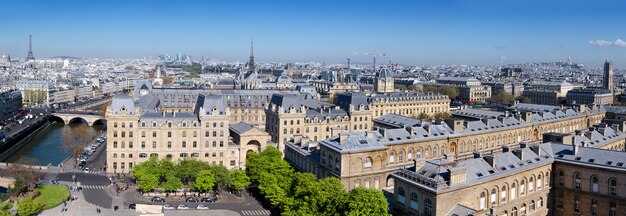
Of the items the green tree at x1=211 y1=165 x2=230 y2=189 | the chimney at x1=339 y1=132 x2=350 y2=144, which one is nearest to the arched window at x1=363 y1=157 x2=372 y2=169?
the chimney at x1=339 y1=132 x2=350 y2=144

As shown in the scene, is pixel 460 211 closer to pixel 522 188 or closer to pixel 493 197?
pixel 493 197

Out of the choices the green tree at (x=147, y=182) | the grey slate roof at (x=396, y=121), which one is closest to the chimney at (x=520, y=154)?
the grey slate roof at (x=396, y=121)

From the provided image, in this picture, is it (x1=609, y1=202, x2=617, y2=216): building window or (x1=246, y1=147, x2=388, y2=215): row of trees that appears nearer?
(x1=246, y1=147, x2=388, y2=215): row of trees

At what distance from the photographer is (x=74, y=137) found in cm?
12912

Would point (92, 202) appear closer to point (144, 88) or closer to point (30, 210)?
point (30, 210)

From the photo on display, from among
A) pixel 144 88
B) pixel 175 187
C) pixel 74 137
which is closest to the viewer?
pixel 175 187

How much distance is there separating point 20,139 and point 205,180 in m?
75.1

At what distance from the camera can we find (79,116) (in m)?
162

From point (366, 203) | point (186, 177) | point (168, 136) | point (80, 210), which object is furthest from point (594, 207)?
point (168, 136)

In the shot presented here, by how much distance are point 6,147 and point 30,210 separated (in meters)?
62.8

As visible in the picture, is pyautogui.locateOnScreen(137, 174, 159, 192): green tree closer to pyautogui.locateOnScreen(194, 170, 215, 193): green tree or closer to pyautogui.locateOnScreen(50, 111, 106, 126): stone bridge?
pyautogui.locateOnScreen(194, 170, 215, 193): green tree

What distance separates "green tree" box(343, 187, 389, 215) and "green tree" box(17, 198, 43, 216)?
3610 cm

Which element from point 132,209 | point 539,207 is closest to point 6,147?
point 132,209

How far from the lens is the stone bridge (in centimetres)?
16038
